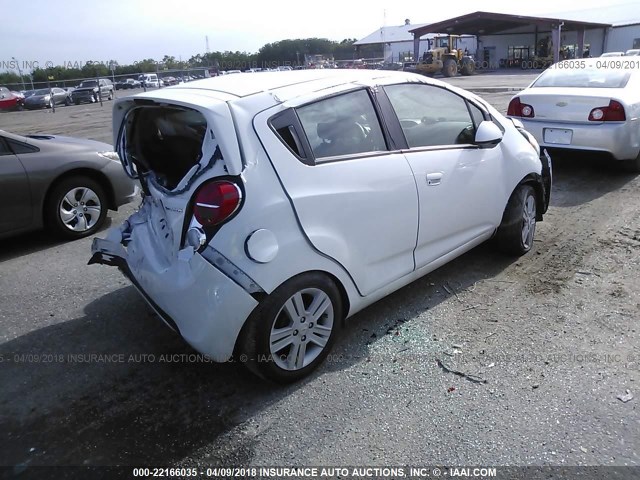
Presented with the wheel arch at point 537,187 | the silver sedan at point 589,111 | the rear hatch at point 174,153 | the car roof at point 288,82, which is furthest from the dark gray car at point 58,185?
the silver sedan at point 589,111

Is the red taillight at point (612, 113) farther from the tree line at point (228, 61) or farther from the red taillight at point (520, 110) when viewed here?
the tree line at point (228, 61)

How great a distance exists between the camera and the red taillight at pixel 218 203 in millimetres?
2695

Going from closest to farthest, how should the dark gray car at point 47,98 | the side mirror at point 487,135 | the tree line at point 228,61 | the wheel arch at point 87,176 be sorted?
1. the side mirror at point 487,135
2. the wheel arch at point 87,176
3. the dark gray car at point 47,98
4. the tree line at point 228,61

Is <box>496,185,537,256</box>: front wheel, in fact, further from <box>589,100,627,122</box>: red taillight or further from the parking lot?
<box>589,100,627,122</box>: red taillight

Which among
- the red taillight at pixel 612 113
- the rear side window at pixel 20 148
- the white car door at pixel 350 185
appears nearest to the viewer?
the white car door at pixel 350 185

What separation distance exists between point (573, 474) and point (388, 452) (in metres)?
0.83

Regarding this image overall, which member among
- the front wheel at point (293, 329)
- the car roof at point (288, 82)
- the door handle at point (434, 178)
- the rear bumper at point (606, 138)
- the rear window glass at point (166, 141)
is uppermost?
the car roof at point (288, 82)

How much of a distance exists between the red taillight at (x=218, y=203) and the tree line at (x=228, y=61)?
3310 cm

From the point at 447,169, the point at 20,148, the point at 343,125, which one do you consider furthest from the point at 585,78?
the point at 20,148

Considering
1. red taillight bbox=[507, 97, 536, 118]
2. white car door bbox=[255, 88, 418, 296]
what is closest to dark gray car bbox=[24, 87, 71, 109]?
red taillight bbox=[507, 97, 536, 118]

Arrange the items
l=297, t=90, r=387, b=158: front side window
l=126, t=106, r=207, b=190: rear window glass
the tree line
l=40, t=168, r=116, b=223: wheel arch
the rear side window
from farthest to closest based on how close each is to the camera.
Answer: the tree line, l=40, t=168, r=116, b=223: wheel arch, the rear side window, l=126, t=106, r=207, b=190: rear window glass, l=297, t=90, r=387, b=158: front side window

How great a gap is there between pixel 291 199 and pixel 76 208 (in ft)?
12.5

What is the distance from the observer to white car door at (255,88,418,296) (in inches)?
114

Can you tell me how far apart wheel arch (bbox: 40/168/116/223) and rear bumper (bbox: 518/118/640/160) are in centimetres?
561
